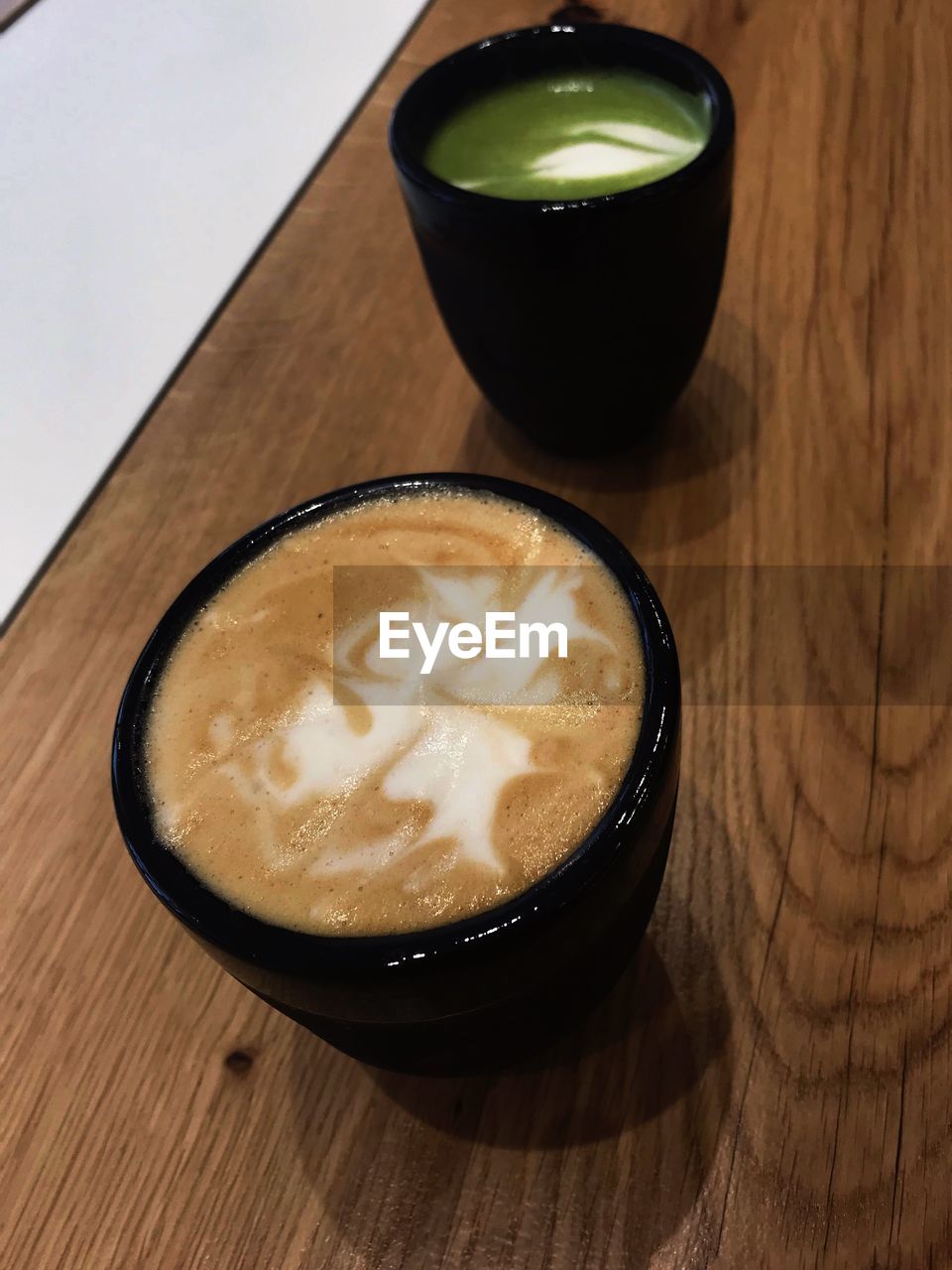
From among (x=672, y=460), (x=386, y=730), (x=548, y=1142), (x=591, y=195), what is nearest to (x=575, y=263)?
(x=591, y=195)

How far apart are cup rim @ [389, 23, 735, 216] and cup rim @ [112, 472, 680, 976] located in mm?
191

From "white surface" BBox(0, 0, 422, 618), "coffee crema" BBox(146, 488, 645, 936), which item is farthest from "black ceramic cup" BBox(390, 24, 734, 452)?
"white surface" BBox(0, 0, 422, 618)

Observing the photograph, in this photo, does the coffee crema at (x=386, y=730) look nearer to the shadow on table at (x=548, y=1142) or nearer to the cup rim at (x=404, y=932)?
the cup rim at (x=404, y=932)

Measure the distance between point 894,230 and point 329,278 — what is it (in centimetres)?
45

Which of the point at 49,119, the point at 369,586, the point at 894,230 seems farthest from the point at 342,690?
the point at 49,119

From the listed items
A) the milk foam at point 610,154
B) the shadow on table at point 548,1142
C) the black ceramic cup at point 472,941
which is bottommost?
Answer: the shadow on table at point 548,1142

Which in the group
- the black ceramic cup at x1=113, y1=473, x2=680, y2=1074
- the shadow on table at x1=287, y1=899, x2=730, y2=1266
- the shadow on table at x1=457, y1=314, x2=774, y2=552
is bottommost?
the shadow on table at x1=287, y1=899, x2=730, y2=1266

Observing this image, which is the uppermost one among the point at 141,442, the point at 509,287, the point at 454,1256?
the point at 509,287

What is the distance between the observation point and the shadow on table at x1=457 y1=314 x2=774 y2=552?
2.31ft

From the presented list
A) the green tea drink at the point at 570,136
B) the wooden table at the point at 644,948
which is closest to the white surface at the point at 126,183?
the wooden table at the point at 644,948

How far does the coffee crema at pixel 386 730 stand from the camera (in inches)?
15.3

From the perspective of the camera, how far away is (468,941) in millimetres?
351

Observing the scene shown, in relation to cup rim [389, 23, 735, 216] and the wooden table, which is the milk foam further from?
the wooden table

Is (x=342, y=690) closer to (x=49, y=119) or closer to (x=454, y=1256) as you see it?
(x=454, y=1256)
